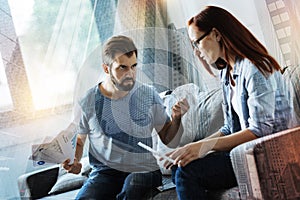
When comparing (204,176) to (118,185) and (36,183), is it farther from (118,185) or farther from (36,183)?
(36,183)

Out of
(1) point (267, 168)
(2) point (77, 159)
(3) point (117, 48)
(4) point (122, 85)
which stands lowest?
(1) point (267, 168)

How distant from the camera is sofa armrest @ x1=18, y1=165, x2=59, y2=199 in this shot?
36.5 inches

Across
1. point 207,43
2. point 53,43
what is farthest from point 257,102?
point 53,43

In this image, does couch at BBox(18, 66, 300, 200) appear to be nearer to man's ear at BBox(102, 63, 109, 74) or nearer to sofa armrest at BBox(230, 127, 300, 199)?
sofa armrest at BBox(230, 127, 300, 199)

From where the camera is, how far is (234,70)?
0.79m

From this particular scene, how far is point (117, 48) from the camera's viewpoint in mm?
903

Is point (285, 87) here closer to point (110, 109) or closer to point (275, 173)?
point (275, 173)

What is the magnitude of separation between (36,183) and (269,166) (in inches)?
25.0

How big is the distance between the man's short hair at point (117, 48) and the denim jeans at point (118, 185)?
0.30 m

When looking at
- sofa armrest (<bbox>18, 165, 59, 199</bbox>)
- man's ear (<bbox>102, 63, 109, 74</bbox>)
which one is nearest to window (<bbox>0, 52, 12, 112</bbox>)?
sofa armrest (<bbox>18, 165, 59, 199</bbox>)

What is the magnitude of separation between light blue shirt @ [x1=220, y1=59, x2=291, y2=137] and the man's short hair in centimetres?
26

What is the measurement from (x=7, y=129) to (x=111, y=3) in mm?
486

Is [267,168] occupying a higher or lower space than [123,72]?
lower

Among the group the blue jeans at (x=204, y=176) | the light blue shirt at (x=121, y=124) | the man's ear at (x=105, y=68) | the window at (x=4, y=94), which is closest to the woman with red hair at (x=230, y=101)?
the blue jeans at (x=204, y=176)
